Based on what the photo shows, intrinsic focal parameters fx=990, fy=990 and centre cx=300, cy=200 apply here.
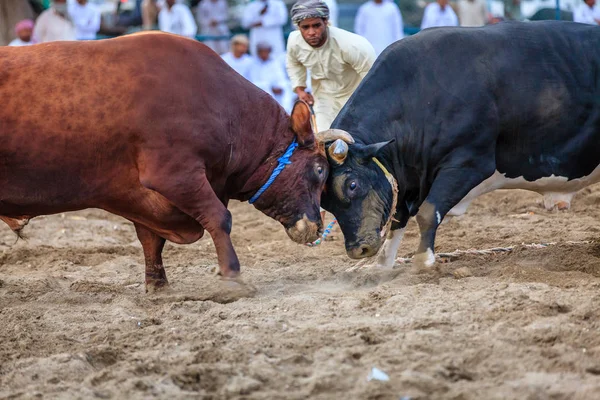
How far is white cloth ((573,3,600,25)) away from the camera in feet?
45.3

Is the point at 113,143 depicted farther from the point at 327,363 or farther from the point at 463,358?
the point at 463,358

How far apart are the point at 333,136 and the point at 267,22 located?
8.31 m

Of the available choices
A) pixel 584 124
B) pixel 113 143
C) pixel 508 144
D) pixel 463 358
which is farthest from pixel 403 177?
pixel 463 358

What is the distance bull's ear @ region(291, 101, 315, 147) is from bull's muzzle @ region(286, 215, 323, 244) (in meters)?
0.47

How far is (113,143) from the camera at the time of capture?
552 cm

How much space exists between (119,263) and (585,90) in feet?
11.5

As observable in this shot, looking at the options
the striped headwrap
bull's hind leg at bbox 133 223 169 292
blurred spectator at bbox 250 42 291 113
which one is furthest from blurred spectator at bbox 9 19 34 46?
bull's hind leg at bbox 133 223 169 292

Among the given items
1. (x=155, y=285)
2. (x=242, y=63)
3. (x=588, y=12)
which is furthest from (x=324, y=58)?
(x=588, y=12)

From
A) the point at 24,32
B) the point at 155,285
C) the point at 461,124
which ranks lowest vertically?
the point at 155,285

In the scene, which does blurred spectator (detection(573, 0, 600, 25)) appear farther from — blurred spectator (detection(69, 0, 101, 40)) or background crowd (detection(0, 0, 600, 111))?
blurred spectator (detection(69, 0, 101, 40))

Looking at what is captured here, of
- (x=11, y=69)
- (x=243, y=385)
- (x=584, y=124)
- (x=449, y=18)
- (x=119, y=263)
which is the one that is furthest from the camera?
(x=449, y=18)

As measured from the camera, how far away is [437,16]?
1410 cm

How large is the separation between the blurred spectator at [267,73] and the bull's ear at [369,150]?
7668mm

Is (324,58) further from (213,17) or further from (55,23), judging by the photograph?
(213,17)
